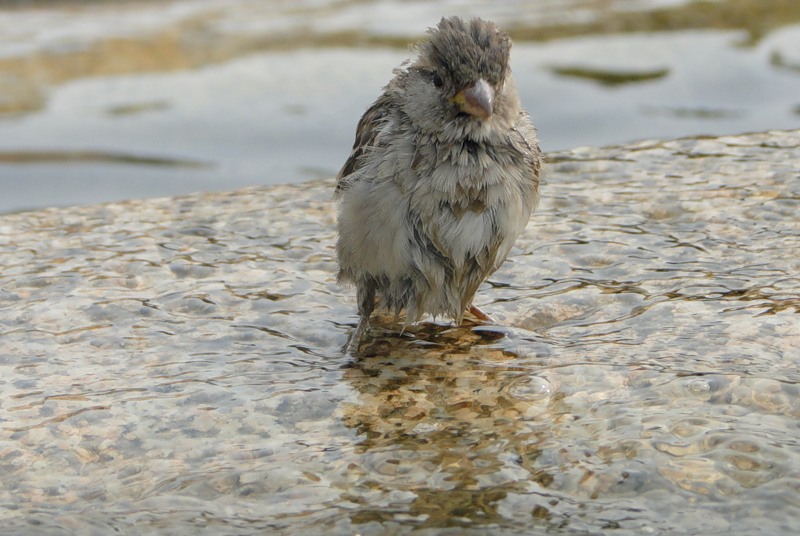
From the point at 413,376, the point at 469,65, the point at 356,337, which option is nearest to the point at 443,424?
the point at 413,376

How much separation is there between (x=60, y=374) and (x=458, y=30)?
4.77ft

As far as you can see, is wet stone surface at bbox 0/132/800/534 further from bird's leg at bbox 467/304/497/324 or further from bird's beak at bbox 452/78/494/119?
bird's beak at bbox 452/78/494/119

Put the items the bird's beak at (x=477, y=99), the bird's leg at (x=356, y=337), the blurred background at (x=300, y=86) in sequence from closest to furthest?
the bird's beak at (x=477, y=99) → the bird's leg at (x=356, y=337) → the blurred background at (x=300, y=86)

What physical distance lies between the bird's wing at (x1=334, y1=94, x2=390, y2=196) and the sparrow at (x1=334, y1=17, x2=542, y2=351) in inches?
1.0

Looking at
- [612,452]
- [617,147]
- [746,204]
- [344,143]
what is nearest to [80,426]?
[612,452]

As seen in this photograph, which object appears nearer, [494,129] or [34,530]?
[34,530]

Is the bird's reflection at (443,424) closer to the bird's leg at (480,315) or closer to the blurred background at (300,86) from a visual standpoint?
the bird's leg at (480,315)

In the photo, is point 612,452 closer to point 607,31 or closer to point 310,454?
point 310,454

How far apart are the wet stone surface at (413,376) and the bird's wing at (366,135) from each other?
0.40 metres

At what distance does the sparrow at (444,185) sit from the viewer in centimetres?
324

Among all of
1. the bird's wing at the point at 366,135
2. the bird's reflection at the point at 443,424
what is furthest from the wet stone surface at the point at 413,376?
the bird's wing at the point at 366,135

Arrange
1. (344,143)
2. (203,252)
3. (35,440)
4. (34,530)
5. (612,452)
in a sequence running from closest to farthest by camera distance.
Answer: (34,530) < (612,452) < (35,440) < (203,252) < (344,143)

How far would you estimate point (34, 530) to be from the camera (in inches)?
93.1

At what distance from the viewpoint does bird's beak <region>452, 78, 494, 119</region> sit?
3229 millimetres
